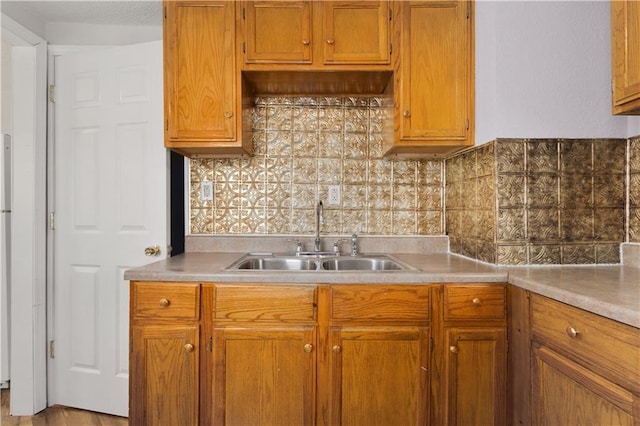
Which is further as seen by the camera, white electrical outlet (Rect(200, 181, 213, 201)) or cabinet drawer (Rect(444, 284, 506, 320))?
white electrical outlet (Rect(200, 181, 213, 201))

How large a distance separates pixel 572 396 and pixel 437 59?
1493mm

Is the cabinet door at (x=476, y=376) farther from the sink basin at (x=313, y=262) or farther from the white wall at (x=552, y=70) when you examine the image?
the white wall at (x=552, y=70)

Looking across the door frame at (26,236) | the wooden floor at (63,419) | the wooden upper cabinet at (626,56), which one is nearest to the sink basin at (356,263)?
the wooden upper cabinet at (626,56)

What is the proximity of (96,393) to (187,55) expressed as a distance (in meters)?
1.95

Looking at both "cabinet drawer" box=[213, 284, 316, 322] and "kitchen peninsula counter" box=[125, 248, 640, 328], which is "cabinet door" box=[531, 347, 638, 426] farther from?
"cabinet drawer" box=[213, 284, 316, 322]

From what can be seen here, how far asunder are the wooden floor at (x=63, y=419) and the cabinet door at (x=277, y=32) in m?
2.09

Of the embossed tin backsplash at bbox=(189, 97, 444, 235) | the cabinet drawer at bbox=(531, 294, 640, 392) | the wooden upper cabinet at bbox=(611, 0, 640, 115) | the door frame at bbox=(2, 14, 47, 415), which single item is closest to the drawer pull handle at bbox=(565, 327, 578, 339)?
the cabinet drawer at bbox=(531, 294, 640, 392)

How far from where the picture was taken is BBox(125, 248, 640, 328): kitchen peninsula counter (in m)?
1.21

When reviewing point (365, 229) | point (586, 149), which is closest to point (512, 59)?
point (586, 149)

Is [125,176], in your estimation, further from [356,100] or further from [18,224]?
[356,100]

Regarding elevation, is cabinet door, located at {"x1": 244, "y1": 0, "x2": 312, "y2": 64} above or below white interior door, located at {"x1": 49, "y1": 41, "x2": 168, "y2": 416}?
above

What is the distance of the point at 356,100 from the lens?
221cm

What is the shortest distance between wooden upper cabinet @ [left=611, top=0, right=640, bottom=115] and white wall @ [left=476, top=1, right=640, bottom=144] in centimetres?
25

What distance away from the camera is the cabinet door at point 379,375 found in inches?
59.4
